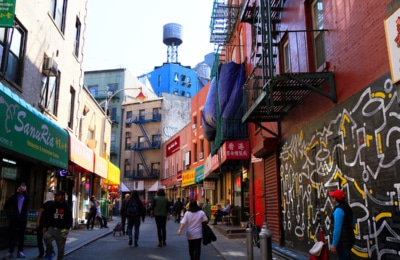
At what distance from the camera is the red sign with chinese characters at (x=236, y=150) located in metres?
16.2

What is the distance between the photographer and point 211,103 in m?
19.7

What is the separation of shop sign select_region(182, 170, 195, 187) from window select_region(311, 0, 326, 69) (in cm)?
2313

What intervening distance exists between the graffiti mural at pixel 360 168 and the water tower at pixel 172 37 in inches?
2757

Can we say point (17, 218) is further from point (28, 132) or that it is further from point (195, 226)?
point (195, 226)

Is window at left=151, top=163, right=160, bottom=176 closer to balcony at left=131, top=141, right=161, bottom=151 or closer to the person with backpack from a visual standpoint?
balcony at left=131, top=141, right=161, bottom=151

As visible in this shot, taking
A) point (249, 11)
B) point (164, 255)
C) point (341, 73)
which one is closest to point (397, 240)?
point (341, 73)

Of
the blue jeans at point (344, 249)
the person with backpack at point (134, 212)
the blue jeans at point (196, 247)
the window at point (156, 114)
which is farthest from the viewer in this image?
the window at point (156, 114)

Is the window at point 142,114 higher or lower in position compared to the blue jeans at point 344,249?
higher

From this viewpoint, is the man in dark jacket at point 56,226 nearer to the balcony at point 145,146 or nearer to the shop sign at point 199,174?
the shop sign at point 199,174

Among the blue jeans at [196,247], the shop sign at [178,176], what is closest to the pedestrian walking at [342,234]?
the blue jeans at [196,247]

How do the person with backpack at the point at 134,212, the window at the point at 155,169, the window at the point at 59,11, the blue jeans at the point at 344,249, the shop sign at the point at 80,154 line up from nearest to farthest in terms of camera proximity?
the blue jeans at the point at 344,249, the person with backpack at the point at 134,212, the shop sign at the point at 80,154, the window at the point at 59,11, the window at the point at 155,169

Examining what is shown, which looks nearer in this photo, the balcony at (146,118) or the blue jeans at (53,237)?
the blue jeans at (53,237)

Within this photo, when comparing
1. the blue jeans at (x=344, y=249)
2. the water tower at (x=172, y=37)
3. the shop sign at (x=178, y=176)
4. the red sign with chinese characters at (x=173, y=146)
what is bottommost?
the blue jeans at (x=344, y=249)

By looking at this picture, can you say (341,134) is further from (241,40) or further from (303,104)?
(241,40)
